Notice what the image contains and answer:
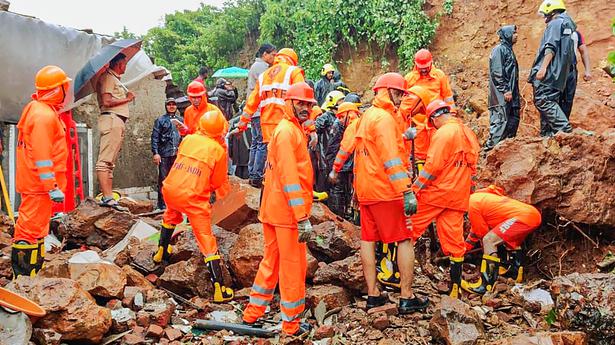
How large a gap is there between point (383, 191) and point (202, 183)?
1.80 metres

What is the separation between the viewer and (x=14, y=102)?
8266 millimetres

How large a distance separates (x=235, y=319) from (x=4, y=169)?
191 inches

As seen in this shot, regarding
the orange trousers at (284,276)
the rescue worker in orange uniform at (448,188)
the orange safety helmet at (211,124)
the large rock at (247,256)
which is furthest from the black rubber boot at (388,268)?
the orange safety helmet at (211,124)

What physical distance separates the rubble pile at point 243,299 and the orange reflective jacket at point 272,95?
3.46 feet

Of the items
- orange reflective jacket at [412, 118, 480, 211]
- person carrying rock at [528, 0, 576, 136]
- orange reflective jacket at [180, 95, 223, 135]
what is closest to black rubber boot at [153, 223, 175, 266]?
orange reflective jacket at [180, 95, 223, 135]

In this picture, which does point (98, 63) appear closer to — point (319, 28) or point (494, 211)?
point (494, 211)

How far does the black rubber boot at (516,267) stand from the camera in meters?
6.38

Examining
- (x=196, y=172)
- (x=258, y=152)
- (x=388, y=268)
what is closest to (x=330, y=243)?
(x=388, y=268)

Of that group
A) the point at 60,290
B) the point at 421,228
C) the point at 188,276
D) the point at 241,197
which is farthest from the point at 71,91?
the point at 421,228

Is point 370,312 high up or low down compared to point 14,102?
down

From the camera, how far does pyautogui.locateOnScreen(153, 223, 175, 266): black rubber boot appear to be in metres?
6.17

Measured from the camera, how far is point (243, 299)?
5.70 metres

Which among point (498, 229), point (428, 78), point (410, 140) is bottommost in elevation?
point (498, 229)

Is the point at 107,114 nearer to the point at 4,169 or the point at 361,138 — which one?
the point at 4,169
